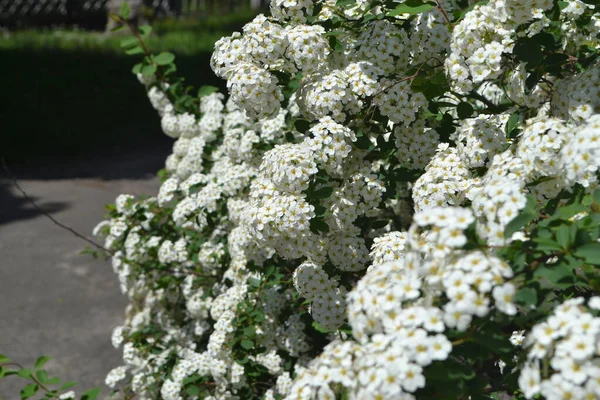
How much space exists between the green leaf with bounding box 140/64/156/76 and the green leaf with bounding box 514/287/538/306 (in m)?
3.22

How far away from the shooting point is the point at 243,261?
3.59 meters

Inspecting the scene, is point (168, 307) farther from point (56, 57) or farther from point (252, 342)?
point (56, 57)

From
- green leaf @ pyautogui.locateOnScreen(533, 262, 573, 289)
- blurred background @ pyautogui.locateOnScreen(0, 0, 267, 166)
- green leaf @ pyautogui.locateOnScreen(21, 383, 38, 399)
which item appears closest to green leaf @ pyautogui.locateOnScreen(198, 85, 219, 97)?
green leaf @ pyautogui.locateOnScreen(21, 383, 38, 399)

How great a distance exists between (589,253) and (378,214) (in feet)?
5.48

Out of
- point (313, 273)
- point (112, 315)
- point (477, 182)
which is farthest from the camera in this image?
point (112, 315)

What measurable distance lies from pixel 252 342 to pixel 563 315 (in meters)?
2.13

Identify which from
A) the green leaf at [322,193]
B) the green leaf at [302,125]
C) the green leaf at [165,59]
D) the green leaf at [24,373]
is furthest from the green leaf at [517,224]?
the green leaf at [165,59]

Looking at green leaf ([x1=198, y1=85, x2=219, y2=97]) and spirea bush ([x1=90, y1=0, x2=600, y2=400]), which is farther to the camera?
green leaf ([x1=198, y1=85, x2=219, y2=97])

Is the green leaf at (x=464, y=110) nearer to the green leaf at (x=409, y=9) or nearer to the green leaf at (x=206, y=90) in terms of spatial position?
the green leaf at (x=409, y=9)

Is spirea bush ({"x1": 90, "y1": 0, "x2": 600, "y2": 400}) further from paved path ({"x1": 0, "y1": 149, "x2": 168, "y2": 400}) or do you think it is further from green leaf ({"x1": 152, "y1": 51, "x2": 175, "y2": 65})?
paved path ({"x1": 0, "y1": 149, "x2": 168, "y2": 400})

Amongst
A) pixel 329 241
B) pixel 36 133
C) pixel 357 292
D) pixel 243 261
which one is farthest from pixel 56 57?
pixel 357 292

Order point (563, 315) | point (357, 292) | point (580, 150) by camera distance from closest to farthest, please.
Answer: point (563, 315) → point (357, 292) → point (580, 150)

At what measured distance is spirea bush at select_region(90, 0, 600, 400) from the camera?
167 cm

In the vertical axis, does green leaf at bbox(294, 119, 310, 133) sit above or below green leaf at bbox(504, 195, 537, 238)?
below
